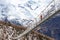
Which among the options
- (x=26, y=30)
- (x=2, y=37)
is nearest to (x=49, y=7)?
(x=26, y=30)

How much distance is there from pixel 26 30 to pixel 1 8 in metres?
1.53

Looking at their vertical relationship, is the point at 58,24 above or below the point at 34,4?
below

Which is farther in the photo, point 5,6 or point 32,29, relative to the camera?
point 5,6

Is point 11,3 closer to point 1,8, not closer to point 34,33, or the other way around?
point 1,8

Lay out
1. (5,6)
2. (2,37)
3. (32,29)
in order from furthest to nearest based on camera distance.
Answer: (5,6), (2,37), (32,29)

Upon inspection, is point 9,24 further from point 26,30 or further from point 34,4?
point 34,4

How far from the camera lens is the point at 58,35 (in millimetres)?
6910

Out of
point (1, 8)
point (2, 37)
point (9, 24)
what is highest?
point (1, 8)

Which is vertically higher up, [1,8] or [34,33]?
[1,8]

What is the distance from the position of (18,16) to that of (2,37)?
3.51 feet

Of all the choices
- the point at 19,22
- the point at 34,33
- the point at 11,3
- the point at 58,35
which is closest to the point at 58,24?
the point at 58,35

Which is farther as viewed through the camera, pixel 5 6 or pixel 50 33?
pixel 5 6

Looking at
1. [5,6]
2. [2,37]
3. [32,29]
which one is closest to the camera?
[32,29]

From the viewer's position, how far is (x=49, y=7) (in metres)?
7.27
